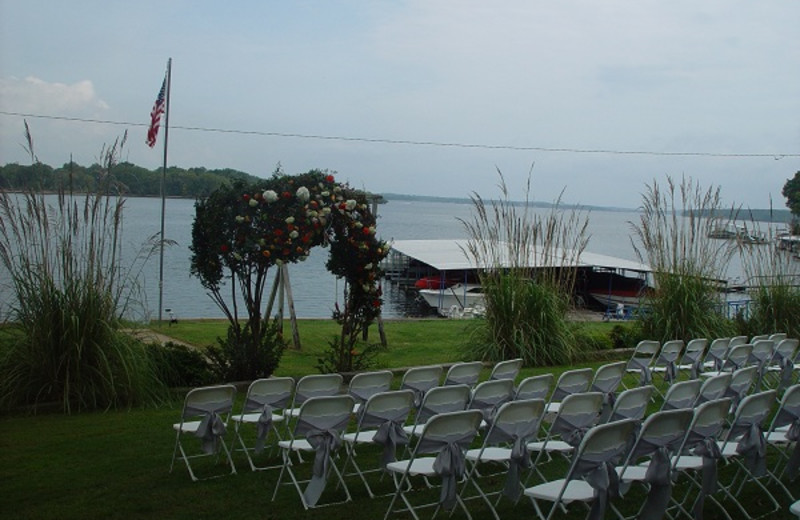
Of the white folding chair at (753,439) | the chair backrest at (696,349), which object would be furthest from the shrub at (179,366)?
the white folding chair at (753,439)

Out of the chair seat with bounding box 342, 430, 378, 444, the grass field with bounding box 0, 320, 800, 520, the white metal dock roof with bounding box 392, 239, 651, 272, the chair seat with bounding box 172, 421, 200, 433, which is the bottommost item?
the white metal dock roof with bounding box 392, 239, 651, 272

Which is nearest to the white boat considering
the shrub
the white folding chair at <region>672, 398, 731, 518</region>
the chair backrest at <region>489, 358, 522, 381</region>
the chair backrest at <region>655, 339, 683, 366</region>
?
the shrub

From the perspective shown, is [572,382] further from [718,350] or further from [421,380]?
[718,350]

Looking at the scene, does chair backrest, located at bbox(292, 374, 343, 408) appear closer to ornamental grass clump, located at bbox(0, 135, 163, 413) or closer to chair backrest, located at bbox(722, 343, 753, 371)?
ornamental grass clump, located at bbox(0, 135, 163, 413)

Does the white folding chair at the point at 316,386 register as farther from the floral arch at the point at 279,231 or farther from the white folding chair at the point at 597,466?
the floral arch at the point at 279,231

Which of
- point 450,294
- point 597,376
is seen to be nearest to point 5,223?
point 597,376

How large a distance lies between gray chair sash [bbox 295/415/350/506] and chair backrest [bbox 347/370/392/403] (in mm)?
1016

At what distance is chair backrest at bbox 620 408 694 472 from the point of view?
449 centimetres

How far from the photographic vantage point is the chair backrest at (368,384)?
20.8 ft

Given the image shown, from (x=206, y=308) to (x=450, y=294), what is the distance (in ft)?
29.3

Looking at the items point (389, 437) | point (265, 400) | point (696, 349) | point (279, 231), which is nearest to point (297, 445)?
point (389, 437)

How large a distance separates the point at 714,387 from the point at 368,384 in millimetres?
2401

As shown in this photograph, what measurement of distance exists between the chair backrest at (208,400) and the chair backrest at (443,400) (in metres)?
1.32

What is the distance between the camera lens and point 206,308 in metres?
28.6
